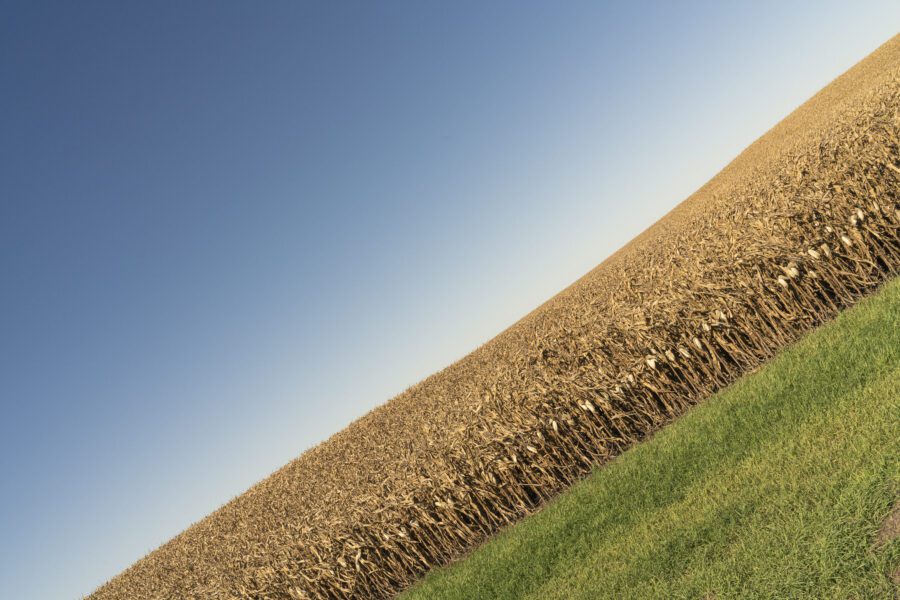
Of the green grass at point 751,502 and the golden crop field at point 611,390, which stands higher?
the golden crop field at point 611,390

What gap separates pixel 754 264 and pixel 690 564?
19.8ft

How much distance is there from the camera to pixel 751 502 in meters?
6.29

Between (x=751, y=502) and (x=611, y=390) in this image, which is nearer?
(x=751, y=502)

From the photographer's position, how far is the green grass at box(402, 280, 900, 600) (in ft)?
16.9

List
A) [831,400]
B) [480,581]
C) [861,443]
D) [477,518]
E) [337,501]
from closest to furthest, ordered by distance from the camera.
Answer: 1. [861,443]
2. [831,400]
3. [480,581]
4. [477,518]
5. [337,501]

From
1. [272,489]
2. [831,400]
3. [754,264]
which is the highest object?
[272,489]

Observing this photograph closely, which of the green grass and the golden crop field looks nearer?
the green grass

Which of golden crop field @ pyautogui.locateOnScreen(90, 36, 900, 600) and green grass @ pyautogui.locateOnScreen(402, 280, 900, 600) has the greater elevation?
golden crop field @ pyautogui.locateOnScreen(90, 36, 900, 600)

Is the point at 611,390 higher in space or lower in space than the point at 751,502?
higher

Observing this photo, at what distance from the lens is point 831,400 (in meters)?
7.46

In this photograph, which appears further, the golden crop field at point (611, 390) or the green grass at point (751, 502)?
the golden crop field at point (611, 390)

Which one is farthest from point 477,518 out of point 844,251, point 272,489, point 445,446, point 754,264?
point 272,489

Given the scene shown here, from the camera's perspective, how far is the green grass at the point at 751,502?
5.15 meters

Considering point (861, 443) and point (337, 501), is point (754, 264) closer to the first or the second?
point (861, 443)
